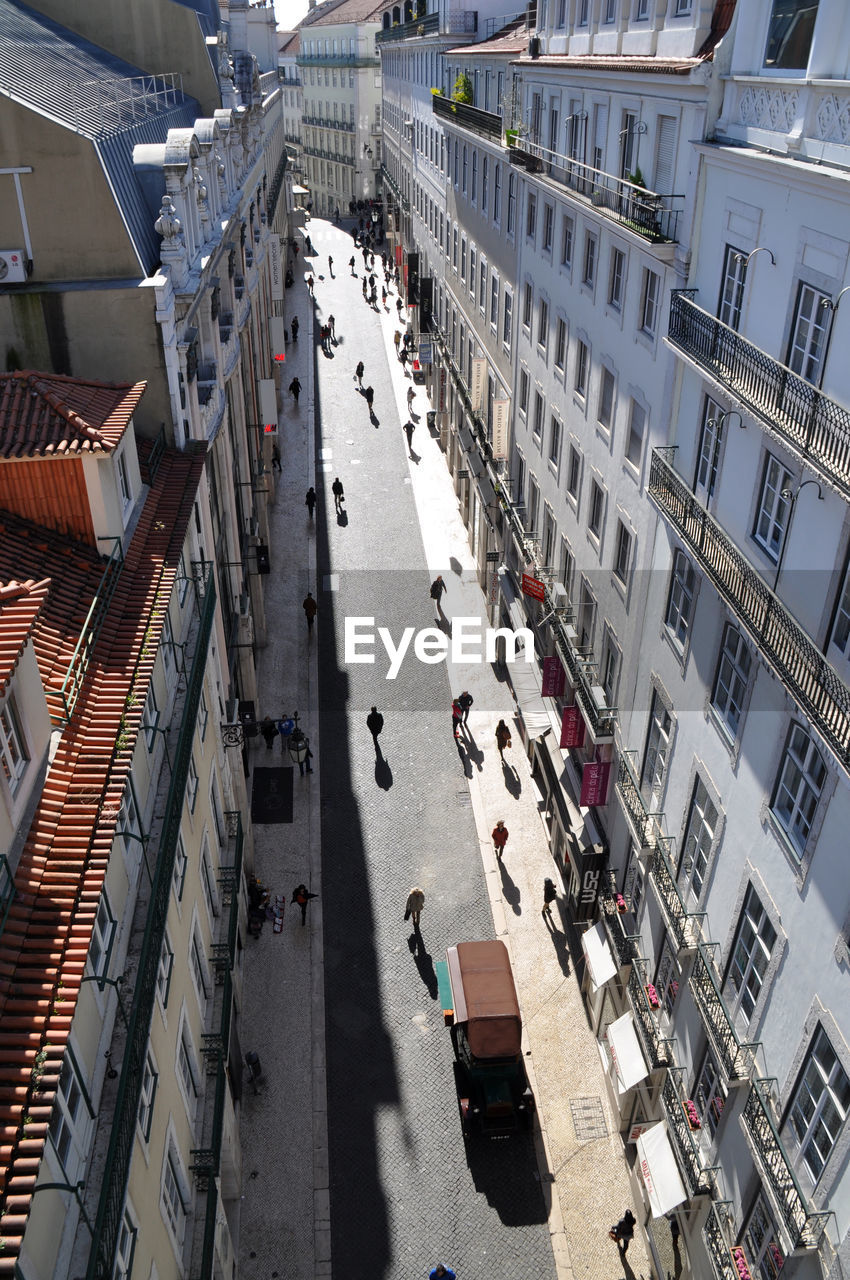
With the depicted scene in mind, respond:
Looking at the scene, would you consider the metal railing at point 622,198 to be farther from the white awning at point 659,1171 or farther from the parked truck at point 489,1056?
the white awning at point 659,1171

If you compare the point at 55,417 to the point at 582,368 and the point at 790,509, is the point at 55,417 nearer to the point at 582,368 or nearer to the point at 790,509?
the point at 790,509

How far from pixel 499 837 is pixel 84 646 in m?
17.5

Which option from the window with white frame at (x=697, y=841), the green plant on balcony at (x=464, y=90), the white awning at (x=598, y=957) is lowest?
the white awning at (x=598, y=957)

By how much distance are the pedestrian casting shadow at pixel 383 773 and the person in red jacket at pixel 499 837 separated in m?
4.58

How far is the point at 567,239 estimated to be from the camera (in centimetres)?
2788

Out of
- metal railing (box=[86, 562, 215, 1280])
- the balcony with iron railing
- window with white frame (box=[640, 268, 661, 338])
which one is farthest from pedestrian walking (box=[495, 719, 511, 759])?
metal railing (box=[86, 562, 215, 1280])

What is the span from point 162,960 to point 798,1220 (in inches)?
369

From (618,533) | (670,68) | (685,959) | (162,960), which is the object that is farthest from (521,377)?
(162,960)

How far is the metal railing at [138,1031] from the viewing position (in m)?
10.5

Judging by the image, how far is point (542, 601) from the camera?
30.4m

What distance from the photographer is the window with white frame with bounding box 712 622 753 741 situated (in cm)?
1644

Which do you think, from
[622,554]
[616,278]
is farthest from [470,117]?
[622,554]

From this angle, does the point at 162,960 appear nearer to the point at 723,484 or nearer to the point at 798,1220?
the point at 798,1220

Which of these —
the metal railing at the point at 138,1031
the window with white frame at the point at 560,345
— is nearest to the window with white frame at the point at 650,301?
the window with white frame at the point at 560,345
